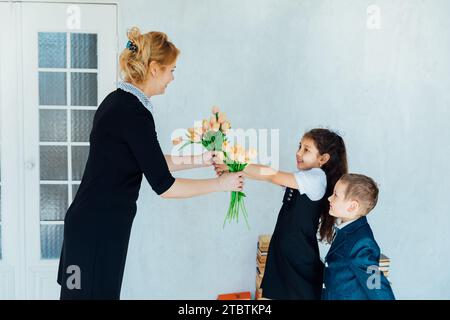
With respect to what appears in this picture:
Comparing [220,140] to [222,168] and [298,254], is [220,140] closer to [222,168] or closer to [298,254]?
[222,168]

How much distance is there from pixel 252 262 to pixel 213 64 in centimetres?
134

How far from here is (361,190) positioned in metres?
2.34

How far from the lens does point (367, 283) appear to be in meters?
2.20

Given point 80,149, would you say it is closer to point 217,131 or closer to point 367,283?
point 217,131

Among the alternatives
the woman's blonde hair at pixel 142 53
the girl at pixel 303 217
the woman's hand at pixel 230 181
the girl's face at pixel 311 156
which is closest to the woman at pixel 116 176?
the woman's blonde hair at pixel 142 53

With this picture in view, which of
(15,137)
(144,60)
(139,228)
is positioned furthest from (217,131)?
(15,137)

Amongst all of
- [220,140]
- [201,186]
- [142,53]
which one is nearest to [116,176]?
[201,186]

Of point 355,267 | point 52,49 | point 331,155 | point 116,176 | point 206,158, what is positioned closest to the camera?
point 116,176

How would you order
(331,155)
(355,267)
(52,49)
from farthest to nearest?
(52,49)
(331,155)
(355,267)

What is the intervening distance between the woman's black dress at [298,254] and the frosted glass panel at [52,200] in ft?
5.36

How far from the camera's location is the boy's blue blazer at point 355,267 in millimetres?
2203

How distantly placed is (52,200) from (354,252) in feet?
6.77

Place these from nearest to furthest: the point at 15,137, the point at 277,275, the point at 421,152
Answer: the point at 277,275 → the point at 15,137 → the point at 421,152
